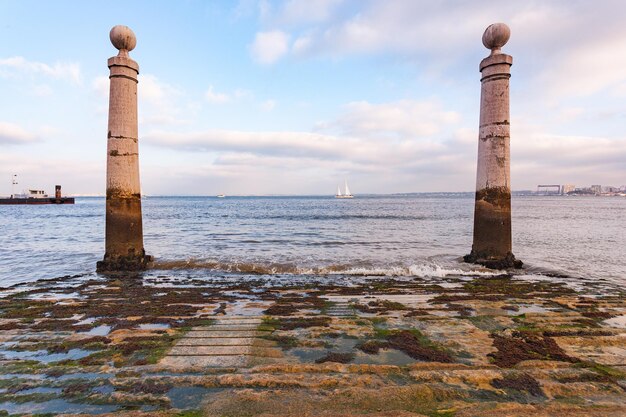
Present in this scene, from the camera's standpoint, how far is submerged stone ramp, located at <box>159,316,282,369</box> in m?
3.96

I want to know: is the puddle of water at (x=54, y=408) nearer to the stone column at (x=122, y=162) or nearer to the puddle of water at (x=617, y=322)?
the puddle of water at (x=617, y=322)

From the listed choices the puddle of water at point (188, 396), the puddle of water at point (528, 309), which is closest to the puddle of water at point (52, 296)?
the puddle of water at point (188, 396)

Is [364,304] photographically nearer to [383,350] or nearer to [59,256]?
[383,350]

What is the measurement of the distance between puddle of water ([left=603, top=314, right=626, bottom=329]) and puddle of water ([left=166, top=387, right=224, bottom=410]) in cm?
583

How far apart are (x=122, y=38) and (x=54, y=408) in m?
10.6

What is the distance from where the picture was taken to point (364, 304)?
259 inches

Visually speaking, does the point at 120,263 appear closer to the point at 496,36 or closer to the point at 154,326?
the point at 154,326

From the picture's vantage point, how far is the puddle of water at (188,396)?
3.12 metres

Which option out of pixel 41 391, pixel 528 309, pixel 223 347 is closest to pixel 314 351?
pixel 223 347

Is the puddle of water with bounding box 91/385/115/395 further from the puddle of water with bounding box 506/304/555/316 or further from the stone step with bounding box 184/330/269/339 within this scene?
the puddle of water with bounding box 506/304/555/316

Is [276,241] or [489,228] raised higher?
[489,228]

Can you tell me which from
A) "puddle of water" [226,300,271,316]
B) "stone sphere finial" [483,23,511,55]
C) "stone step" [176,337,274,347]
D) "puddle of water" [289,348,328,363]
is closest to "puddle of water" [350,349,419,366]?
"puddle of water" [289,348,328,363]

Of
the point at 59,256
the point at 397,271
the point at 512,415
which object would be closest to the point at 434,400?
the point at 512,415

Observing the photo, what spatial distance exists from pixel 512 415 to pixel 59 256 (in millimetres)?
18377
